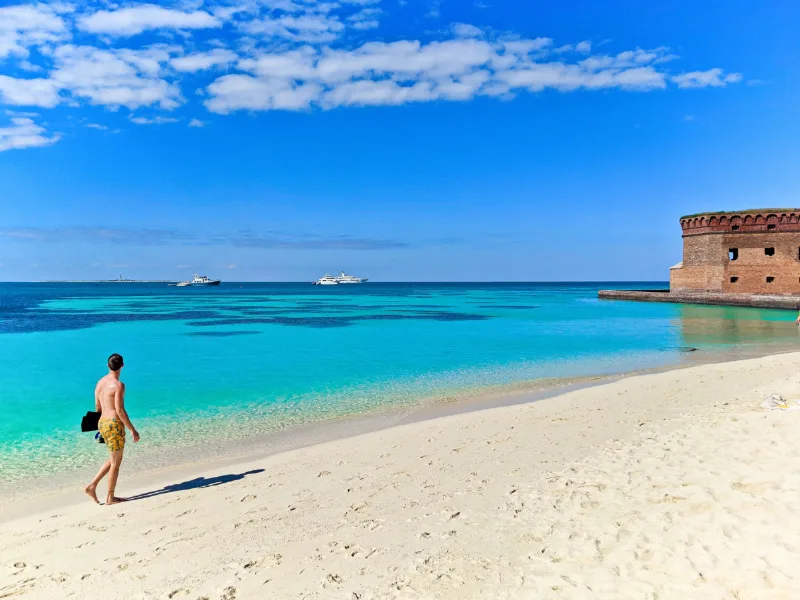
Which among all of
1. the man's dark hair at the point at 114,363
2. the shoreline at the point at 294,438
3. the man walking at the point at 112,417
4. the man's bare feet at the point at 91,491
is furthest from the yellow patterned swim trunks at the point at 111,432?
the shoreline at the point at 294,438

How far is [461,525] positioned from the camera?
4406mm

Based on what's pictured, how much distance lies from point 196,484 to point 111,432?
1.19 m

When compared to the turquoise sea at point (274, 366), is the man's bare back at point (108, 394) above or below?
above

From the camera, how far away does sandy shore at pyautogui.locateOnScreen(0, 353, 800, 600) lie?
353 centimetres

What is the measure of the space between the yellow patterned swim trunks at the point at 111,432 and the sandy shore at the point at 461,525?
2.10 feet

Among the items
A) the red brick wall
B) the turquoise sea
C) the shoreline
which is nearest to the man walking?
the shoreline

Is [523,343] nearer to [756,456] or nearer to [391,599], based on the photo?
[756,456]

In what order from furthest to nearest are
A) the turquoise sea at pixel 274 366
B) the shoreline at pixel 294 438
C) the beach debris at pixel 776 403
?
the turquoise sea at pixel 274 366 → the beach debris at pixel 776 403 → the shoreline at pixel 294 438

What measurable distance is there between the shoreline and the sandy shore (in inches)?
17.0

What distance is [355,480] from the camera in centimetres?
576

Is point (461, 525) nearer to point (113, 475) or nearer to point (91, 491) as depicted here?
point (113, 475)

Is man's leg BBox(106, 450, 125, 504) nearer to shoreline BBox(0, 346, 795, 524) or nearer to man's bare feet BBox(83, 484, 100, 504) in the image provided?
man's bare feet BBox(83, 484, 100, 504)

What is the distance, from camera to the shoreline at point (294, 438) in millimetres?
6051

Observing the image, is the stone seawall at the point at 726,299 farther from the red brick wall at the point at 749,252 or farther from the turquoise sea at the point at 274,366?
the turquoise sea at the point at 274,366
